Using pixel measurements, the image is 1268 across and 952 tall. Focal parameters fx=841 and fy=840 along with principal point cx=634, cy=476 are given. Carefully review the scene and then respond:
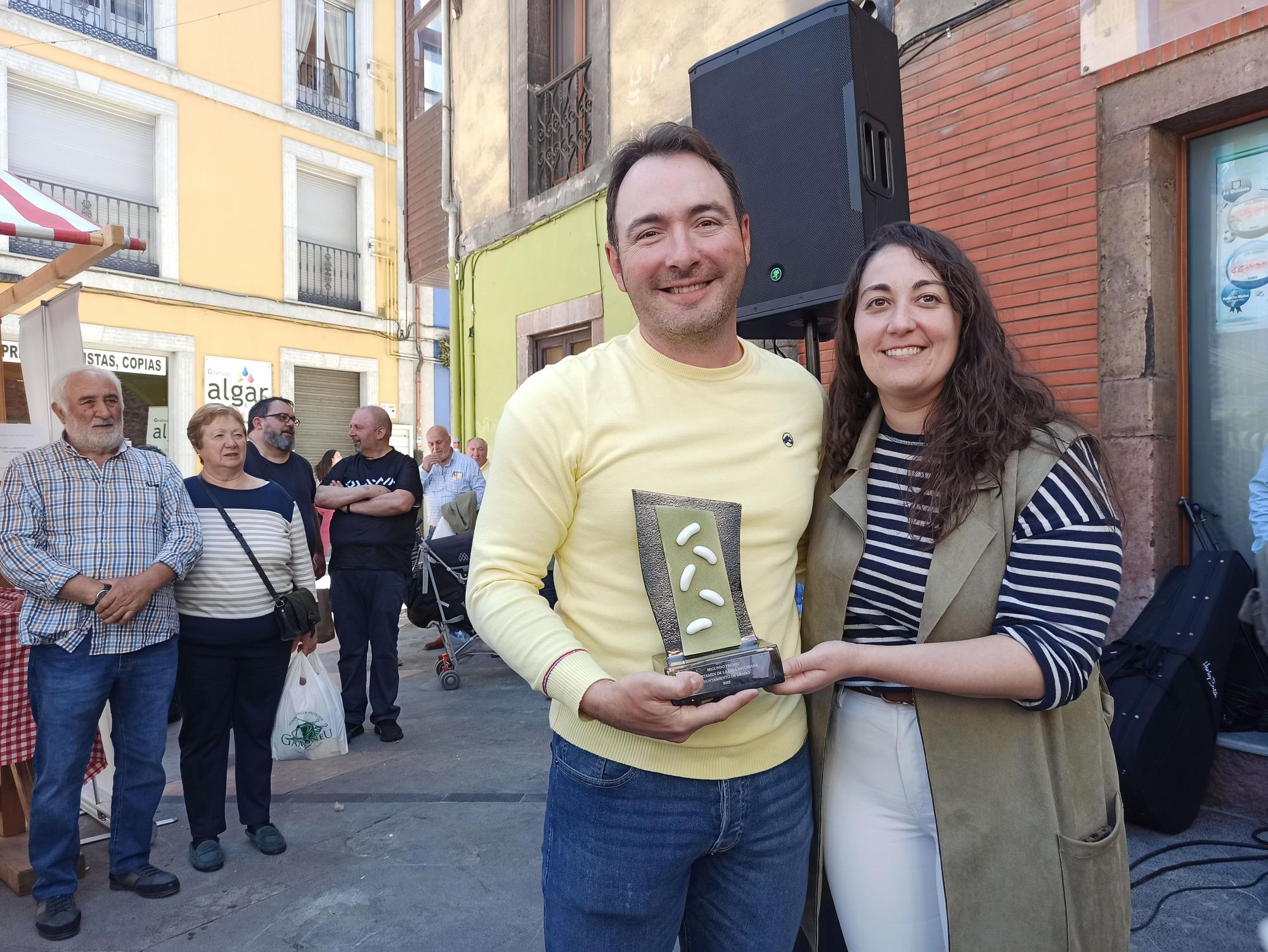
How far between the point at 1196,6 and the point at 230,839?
18.6ft

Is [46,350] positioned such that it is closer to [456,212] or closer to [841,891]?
[841,891]

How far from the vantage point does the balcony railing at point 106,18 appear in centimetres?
1229

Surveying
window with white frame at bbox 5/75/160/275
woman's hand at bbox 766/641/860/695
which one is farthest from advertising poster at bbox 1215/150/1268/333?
window with white frame at bbox 5/75/160/275

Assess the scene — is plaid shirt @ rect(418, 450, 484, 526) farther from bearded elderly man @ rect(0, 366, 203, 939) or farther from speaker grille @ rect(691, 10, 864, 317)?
speaker grille @ rect(691, 10, 864, 317)

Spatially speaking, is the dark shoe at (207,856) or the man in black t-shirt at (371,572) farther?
the man in black t-shirt at (371,572)

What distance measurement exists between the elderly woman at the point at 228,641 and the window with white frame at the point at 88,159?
421 inches

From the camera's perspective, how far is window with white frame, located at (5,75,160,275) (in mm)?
12188

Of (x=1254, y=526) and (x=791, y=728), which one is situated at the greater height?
(x=1254, y=526)

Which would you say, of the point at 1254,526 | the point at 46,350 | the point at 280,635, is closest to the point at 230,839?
the point at 280,635

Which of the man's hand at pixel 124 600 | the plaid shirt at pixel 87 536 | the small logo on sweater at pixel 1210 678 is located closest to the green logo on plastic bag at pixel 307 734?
the plaid shirt at pixel 87 536

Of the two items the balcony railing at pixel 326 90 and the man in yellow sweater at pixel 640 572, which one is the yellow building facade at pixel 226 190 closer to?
the balcony railing at pixel 326 90

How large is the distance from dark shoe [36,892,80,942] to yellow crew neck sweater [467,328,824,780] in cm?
262

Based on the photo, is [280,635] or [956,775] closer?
[956,775]

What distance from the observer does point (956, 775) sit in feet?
4.69
